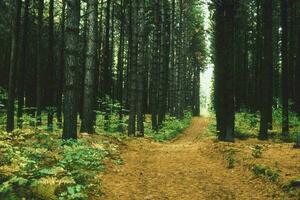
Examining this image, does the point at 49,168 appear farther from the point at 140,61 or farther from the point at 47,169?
the point at 140,61

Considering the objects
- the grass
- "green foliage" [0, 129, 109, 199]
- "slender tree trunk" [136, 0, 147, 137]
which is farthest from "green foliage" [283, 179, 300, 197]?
"slender tree trunk" [136, 0, 147, 137]

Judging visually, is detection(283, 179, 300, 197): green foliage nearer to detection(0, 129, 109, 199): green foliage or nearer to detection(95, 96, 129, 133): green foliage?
detection(0, 129, 109, 199): green foliage

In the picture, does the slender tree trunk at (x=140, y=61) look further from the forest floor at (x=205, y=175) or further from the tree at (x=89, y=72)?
the forest floor at (x=205, y=175)

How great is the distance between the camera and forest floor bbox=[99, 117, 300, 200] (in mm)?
7098

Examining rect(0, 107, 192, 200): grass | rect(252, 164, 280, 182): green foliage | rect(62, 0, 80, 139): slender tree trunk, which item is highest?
rect(62, 0, 80, 139): slender tree trunk

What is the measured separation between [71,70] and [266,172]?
597 cm

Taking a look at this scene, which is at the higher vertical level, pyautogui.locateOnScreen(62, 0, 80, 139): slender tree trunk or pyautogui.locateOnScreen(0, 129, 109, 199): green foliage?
pyautogui.locateOnScreen(62, 0, 80, 139): slender tree trunk

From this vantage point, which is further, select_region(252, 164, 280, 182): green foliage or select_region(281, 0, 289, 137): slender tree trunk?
select_region(281, 0, 289, 137): slender tree trunk

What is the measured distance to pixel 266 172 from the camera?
7988 mm

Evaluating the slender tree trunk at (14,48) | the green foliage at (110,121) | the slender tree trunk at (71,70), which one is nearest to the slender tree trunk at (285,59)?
the green foliage at (110,121)

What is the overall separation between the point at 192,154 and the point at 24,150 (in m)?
5.91

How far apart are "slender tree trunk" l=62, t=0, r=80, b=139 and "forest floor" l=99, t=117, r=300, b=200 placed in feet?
5.79

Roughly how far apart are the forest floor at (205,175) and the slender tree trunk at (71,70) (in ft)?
5.79

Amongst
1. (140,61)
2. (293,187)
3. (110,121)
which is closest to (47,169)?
(293,187)
